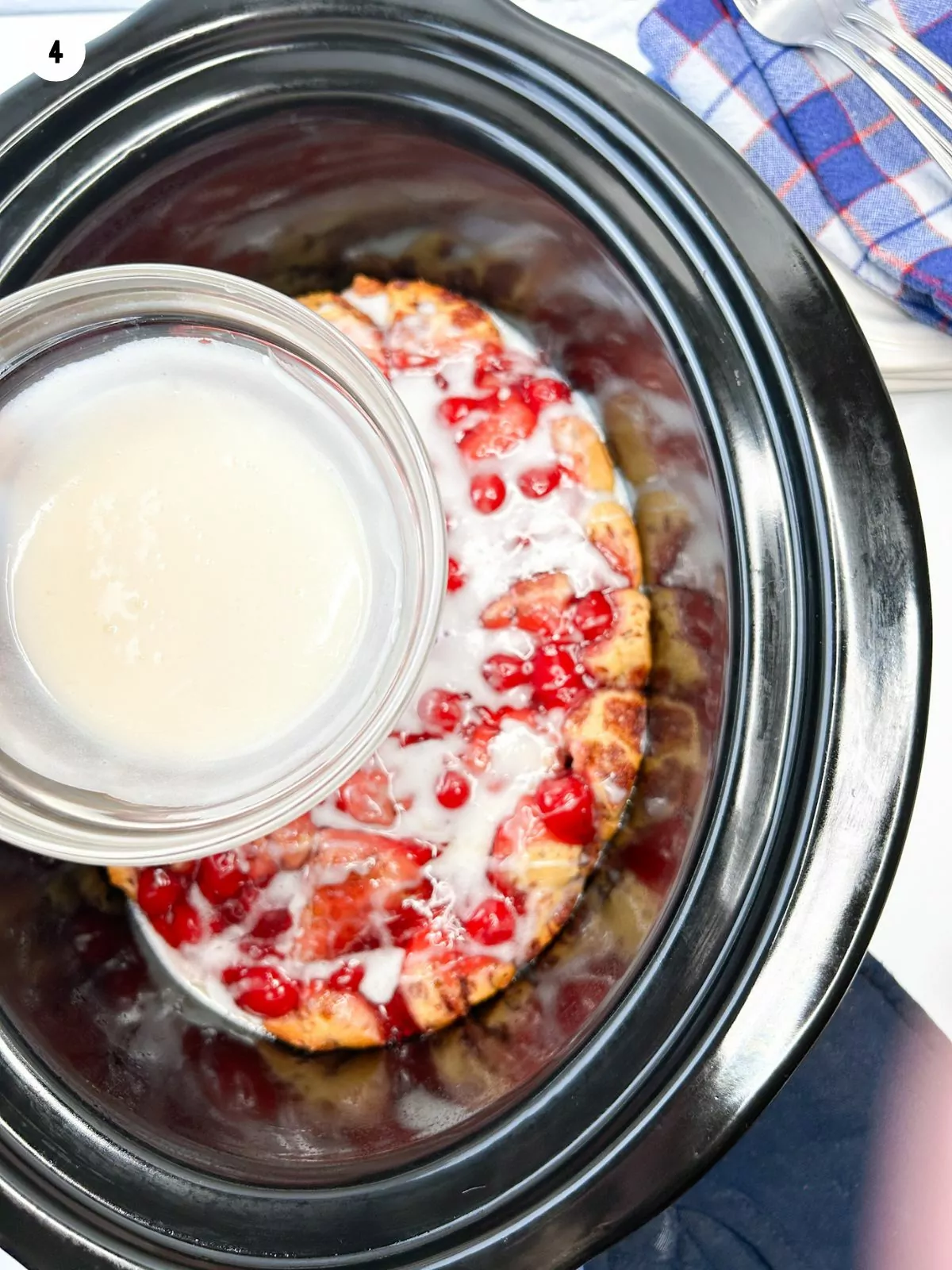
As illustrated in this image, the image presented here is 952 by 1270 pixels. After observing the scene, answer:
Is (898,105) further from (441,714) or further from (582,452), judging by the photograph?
(441,714)

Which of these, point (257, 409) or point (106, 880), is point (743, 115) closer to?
point (257, 409)

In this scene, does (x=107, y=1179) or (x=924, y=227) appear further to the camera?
(x=924, y=227)

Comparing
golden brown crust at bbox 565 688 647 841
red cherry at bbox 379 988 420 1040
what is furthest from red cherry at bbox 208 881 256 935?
golden brown crust at bbox 565 688 647 841

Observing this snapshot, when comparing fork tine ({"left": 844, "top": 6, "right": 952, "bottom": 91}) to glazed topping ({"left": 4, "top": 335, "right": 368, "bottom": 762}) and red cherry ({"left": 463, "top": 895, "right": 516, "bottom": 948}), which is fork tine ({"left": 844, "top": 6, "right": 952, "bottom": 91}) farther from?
red cherry ({"left": 463, "top": 895, "right": 516, "bottom": 948})

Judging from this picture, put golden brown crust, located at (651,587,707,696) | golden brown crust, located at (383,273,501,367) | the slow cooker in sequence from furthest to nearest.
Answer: golden brown crust, located at (383,273,501,367), golden brown crust, located at (651,587,707,696), the slow cooker

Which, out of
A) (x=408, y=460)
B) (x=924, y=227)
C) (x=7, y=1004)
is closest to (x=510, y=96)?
(x=408, y=460)

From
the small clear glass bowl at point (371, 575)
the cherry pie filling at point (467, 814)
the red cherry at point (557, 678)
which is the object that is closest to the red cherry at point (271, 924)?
the cherry pie filling at point (467, 814)

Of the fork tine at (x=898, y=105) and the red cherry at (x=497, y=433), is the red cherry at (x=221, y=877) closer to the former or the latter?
the red cherry at (x=497, y=433)

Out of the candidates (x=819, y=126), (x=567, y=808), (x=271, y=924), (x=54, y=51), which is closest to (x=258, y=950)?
(x=271, y=924)
